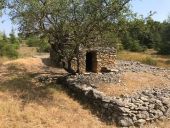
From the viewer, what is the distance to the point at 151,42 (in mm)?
58094

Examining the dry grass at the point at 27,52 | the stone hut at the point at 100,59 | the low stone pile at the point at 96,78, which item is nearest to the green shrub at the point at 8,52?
the dry grass at the point at 27,52

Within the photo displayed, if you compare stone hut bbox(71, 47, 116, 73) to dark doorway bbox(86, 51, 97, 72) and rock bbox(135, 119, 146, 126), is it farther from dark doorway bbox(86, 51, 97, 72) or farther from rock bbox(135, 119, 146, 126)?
rock bbox(135, 119, 146, 126)

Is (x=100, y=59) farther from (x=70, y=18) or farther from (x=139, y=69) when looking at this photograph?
(x=70, y=18)

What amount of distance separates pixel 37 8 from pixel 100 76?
18.4 feet

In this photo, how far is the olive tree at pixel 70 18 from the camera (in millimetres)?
16453

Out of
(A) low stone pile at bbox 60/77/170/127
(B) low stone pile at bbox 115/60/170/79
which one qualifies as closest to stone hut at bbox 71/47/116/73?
(B) low stone pile at bbox 115/60/170/79

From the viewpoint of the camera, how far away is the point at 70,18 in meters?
17.1

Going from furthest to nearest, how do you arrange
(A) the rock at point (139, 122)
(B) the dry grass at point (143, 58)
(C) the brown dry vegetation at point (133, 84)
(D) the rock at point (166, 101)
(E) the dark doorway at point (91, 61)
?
(B) the dry grass at point (143, 58)
(E) the dark doorway at point (91, 61)
(C) the brown dry vegetation at point (133, 84)
(D) the rock at point (166, 101)
(A) the rock at point (139, 122)

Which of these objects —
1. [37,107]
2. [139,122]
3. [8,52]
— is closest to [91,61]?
[37,107]

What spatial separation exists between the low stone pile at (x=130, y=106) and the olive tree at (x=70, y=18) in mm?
2831

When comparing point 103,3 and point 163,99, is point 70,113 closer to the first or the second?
point 163,99

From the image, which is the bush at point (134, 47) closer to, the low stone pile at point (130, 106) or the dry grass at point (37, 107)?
the dry grass at point (37, 107)

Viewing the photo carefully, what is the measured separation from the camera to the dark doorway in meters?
22.8

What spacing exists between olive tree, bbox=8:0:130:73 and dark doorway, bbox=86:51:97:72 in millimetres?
4777
